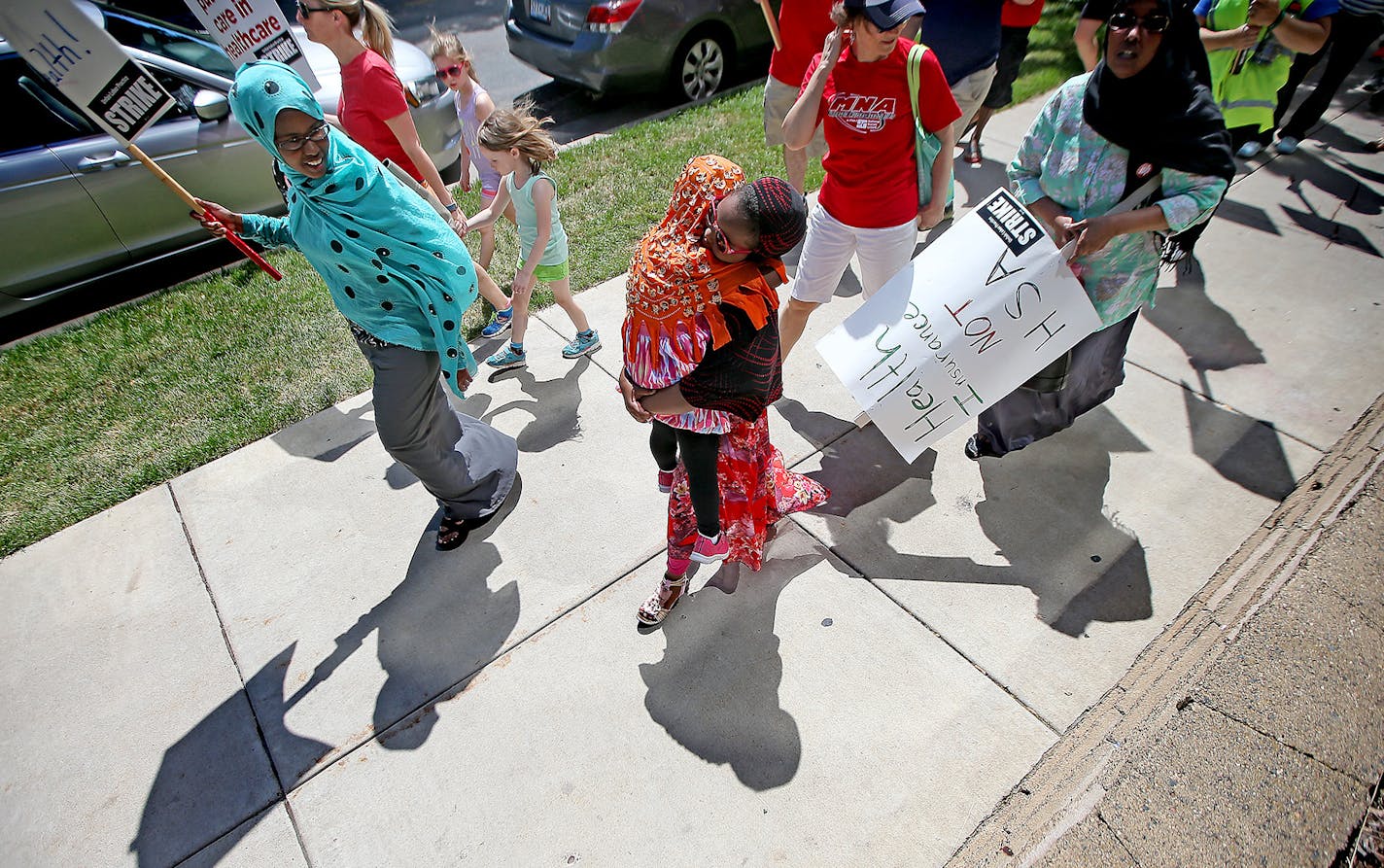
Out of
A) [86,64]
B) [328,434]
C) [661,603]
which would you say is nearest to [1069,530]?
[661,603]

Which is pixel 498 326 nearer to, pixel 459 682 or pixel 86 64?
pixel 86 64

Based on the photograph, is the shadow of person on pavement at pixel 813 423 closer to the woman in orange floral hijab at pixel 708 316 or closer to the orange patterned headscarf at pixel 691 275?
the woman in orange floral hijab at pixel 708 316

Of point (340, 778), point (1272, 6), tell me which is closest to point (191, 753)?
point (340, 778)

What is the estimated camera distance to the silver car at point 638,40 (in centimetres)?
711

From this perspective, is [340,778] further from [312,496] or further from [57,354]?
[57,354]

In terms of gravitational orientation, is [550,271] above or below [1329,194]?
above

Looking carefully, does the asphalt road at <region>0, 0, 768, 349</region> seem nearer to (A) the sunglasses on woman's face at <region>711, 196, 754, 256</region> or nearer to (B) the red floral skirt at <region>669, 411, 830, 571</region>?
(B) the red floral skirt at <region>669, 411, 830, 571</region>

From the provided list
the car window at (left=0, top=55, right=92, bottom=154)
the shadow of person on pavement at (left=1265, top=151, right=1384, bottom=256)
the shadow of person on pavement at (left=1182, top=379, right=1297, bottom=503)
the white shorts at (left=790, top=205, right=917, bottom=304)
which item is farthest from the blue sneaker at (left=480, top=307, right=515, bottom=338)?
the shadow of person on pavement at (left=1265, top=151, right=1384, bottom=256)

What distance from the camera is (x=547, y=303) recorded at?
500cm

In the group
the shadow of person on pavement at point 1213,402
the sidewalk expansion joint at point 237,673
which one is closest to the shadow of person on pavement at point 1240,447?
the shadow of person on pavement at point 1213,402

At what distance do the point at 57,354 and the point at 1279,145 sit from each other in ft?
28.9

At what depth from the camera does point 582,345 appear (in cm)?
448

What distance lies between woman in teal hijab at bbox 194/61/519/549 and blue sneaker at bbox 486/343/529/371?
1.05 m

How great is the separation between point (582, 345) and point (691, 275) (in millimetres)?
2409
